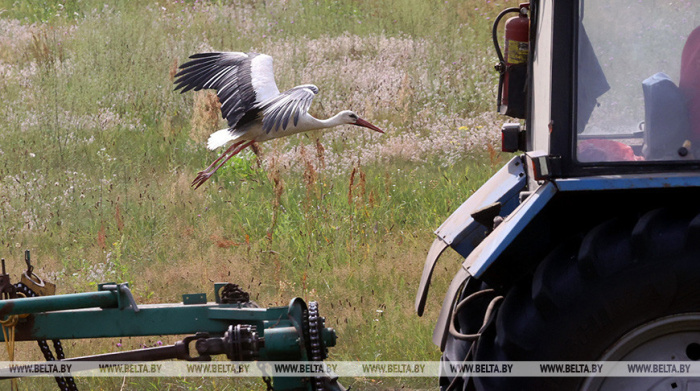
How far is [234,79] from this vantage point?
18.9 ft

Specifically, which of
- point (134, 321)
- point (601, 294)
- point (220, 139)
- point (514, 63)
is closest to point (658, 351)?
point (601, 294)

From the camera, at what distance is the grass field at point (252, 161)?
5.17 metres

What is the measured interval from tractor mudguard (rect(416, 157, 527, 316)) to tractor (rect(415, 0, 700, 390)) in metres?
0.24

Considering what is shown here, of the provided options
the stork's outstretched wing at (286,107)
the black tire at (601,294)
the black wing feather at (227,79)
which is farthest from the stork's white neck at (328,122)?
the black tire at (601,294)

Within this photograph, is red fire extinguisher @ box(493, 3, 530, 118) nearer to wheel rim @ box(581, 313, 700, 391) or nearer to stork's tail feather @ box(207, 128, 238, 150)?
wheel rim @ box(581, 313, 700, 391)

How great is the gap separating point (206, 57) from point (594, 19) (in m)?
3.94

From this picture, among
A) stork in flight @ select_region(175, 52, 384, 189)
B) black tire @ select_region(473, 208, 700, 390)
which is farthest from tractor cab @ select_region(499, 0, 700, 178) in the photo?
stork in flight @ select_region(175, 52, 384, 189)

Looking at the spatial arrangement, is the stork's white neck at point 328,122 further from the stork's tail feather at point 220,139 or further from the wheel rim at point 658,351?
the wheel rim at point 658,351

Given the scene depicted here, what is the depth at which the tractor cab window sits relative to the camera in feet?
8.29

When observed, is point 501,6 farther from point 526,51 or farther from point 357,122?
point 526,51

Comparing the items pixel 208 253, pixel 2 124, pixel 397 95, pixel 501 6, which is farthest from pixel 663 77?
pixel 501 6

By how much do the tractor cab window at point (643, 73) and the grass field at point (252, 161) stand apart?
196 centimetres

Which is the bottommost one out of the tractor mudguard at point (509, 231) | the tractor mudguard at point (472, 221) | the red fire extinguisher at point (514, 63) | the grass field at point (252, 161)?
the grass field at point (252, 161)

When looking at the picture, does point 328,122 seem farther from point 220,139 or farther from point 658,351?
point 658,351
